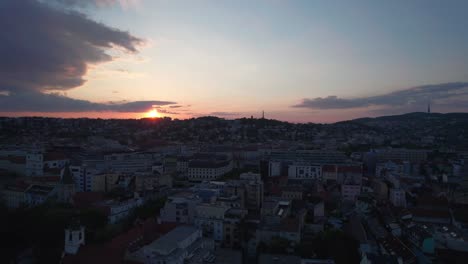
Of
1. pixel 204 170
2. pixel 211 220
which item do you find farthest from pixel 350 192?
pixel 204 170

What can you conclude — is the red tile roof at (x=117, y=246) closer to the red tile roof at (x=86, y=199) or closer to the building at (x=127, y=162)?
the red tile roof at (x=86, y=199)

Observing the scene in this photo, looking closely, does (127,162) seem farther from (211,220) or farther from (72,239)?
(72,239)

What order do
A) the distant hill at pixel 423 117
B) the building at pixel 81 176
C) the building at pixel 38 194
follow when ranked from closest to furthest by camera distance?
the building at pixel 38 194 → the building at pixel 81 176 → the distant hill at pixel 423 117

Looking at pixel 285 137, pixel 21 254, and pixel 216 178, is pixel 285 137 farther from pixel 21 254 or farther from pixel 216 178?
pixel 21 254

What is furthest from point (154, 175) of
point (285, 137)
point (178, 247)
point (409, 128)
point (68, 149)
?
point (409, 128)

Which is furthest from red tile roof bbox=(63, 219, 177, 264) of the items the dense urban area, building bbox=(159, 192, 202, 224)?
building bbox=(159, 192, 202, 224)

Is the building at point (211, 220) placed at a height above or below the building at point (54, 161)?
below

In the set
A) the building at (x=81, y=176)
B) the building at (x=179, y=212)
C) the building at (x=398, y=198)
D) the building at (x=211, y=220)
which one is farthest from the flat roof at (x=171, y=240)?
the building at (x=81, y=176)

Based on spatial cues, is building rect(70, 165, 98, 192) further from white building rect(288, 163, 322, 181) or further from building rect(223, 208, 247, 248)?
white building rect(288, 163, 322, 181)
